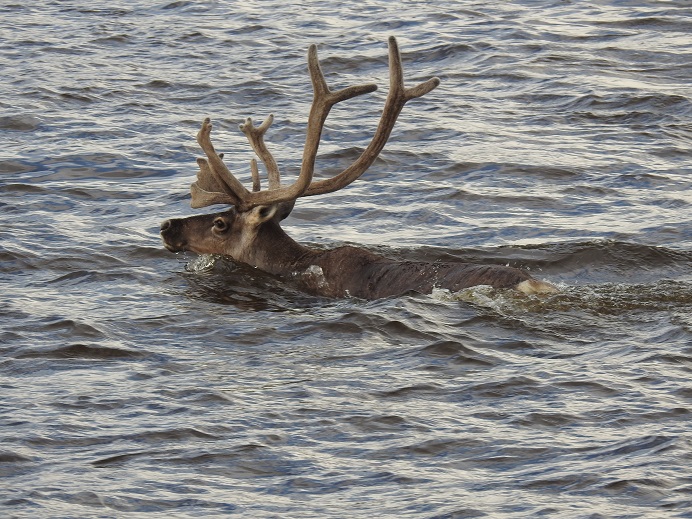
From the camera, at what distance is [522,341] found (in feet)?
26.7

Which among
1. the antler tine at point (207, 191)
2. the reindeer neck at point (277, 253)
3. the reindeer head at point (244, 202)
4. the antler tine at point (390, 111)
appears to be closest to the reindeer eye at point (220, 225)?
the reindeer head at point (244, 202)

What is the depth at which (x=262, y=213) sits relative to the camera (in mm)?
9742

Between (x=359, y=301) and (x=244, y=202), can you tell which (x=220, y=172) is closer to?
(x=244, y=202)

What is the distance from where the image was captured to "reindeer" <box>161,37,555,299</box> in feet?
29.0

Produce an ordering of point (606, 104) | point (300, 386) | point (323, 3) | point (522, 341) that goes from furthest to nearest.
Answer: point (323, 3), point (606, 104), point (522, 341), point (300, 386)

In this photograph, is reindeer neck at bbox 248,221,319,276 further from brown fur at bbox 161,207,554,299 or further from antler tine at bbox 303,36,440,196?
antler tine at bbox 303,36,440,196

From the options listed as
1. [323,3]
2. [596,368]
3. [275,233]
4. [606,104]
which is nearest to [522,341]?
[596,368]

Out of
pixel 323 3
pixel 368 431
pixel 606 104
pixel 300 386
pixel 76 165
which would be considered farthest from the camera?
pixel 323 3

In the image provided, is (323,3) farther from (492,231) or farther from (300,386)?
(300,386)

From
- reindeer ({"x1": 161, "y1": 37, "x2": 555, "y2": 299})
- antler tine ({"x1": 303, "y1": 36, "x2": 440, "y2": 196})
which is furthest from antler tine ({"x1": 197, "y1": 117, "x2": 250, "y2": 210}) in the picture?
antler tine ({"x1": 303, "y1": 36, "x2": 440, "y2": 196})

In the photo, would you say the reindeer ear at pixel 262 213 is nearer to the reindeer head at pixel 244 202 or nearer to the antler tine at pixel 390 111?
the reindeer head at pixel 244 202

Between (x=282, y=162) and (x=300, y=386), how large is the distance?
584 centimetres

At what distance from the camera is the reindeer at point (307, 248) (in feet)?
29.0

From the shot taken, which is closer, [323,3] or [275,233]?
[275,233]
